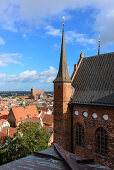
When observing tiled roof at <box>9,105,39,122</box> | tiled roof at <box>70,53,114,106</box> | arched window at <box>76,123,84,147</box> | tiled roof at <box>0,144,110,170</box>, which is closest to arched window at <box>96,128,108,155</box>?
arched window at <box>76,123,84,147</box>

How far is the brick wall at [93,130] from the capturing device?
12.8 m

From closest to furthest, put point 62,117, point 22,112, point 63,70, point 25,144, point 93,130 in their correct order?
1. point 93,130
2. point 62,117
3. point 63,70
4. point 25,144
5. point 22,112

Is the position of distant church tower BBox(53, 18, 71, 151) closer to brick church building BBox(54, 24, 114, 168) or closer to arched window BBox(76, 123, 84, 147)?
brick church building BBox(54, 24, 114, 168)

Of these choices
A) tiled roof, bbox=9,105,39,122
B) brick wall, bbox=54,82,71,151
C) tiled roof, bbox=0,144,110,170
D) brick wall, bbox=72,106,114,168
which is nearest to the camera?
tiled roof, bbox=0,144,110,170

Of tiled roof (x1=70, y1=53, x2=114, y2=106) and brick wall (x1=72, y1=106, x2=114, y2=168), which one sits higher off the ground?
tiled roof (x1=70, y1=53, x2=114, y2=106)

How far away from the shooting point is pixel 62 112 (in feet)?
51.9

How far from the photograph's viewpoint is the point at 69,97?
16281 millimetres

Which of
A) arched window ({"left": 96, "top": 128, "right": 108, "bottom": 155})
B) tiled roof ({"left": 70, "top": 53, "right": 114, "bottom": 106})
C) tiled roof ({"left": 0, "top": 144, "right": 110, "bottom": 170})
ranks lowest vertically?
arched window ({"left": 96, "top": 128, "right": 108, "bottom": 155})

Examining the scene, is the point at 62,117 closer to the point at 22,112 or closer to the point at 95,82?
the point at 95,82

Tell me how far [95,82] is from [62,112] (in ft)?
16.3

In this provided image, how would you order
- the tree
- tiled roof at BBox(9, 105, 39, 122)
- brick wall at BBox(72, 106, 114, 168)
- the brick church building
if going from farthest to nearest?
tiled roof at BBox(9, 105, 39, 122), the tree, the brick church building, brick wall at BBox(72, 106, 114, 168)

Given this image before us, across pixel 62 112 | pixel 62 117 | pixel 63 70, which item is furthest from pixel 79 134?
pixel 63 70

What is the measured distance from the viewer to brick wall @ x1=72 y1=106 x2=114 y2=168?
12.8 m

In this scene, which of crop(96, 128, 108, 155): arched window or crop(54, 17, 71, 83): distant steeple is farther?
crop(54, 17, 71, 83): distant steeple
